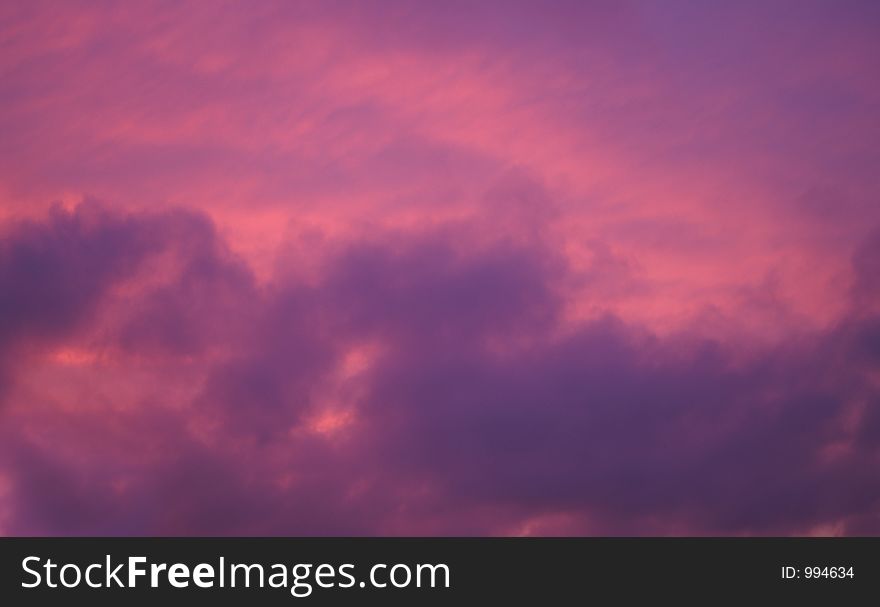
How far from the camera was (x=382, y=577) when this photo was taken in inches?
2904

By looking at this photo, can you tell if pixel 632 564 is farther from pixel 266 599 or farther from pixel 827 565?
pixel 266 599

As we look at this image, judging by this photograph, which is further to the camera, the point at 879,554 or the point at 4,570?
the point at 879,554

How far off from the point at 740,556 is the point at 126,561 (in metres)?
41.5

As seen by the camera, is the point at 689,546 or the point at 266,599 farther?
the point at 689,546

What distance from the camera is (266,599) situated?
71938mm

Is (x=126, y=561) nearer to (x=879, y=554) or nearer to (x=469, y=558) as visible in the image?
(x=469, y=558)

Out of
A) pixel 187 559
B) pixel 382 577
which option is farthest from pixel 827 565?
pixel 187 559

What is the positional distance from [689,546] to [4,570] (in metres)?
46.2

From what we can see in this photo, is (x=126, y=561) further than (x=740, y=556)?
No

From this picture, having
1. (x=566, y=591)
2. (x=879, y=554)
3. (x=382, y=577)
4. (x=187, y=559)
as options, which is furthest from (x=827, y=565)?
(x=187, y=559)

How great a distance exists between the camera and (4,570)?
73.6 meters

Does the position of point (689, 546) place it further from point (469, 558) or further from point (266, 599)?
point (266, 599)

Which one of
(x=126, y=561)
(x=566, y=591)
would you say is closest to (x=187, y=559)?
(x=126, y=561)

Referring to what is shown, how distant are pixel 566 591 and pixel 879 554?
77.9 ft
